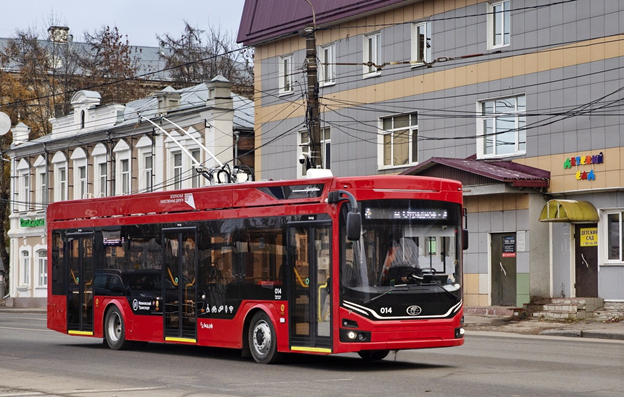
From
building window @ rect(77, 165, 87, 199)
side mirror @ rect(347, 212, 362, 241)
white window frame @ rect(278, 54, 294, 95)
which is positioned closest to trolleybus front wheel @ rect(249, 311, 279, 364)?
side mirror @ rect(347, 212, 362, 241)

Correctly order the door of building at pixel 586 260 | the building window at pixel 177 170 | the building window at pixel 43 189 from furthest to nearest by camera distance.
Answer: the building window at pixel 43 189
the building window at pixel 177 170
the door of building at pixel 586 260

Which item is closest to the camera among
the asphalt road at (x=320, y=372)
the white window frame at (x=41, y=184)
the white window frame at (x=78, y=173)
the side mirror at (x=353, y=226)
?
the asphalt road at (x=320, y=372)

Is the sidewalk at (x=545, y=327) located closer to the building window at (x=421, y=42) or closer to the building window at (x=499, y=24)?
the building window at (x=499, y=24)

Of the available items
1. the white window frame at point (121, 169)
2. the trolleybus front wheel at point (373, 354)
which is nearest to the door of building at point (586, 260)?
the trolleybus front wheel at point (373, 354)

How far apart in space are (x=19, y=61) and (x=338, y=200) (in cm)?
5181

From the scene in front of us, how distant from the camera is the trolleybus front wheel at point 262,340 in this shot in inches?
629

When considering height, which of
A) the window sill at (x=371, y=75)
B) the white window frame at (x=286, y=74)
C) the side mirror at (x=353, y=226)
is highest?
the white window frame at (x=286, y=74)

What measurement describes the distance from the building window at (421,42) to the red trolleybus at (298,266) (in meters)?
15.0

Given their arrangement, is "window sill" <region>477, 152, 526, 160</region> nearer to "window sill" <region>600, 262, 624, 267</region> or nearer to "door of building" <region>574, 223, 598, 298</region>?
"door of building" <region>574, 223, 598, 298</region>

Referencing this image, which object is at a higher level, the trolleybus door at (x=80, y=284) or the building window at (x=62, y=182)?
the building window at (x=62, y=182)

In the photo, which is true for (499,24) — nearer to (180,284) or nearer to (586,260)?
(586,260)

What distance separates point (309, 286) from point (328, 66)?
2190 centimetres

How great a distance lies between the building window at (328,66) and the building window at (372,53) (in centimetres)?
165

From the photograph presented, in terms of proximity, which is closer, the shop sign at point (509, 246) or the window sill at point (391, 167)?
the shop sign at point (509, 246)
